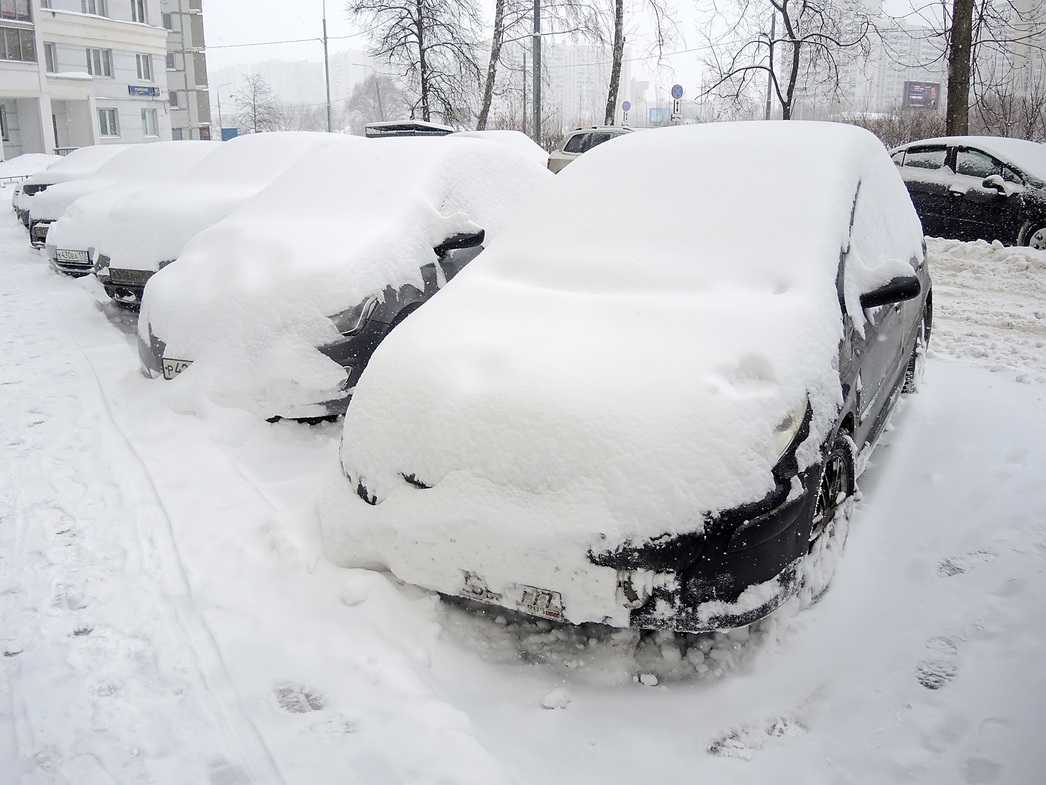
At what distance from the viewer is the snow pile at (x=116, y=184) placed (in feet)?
30.1

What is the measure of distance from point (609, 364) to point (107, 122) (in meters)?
50.7

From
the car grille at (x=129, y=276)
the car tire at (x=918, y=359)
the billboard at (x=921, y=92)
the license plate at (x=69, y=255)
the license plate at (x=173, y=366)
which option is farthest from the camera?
the billboard at (x=921, y=92)

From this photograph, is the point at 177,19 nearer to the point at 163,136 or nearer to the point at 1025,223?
the point at 163,136

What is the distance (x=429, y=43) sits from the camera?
24.0 metres

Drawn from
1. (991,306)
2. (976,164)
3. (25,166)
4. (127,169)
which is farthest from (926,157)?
(25,166)

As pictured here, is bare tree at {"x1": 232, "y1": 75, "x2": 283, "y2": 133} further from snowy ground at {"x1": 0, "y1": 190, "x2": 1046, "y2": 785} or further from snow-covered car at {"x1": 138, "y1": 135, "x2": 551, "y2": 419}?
snowy ground at {"x1": 0, "y1": 190, "x2": 1046, "y2": 785}

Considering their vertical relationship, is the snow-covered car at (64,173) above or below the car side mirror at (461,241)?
above

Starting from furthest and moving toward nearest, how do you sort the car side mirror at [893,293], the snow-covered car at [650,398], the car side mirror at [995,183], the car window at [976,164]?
the car window at [976,164], the car side mirror at [995,183], the car side mirror at [893,293], the snow-covered car at [650,398]

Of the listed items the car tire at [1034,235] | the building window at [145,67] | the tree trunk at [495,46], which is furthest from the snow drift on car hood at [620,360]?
the building window at [145,67]

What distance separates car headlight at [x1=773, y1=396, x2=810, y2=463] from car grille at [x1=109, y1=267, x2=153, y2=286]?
20.3 ft

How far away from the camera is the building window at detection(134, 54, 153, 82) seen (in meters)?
46.1

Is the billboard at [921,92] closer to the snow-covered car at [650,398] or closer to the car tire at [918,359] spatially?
the car tire at [918,359]

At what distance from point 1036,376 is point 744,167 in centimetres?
320

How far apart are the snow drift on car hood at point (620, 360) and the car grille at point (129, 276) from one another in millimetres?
4502
